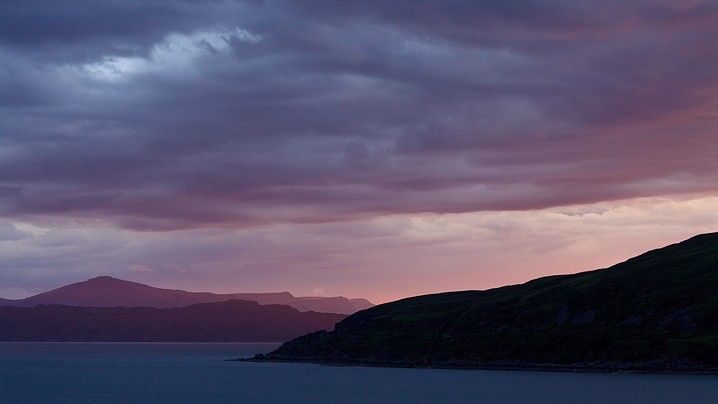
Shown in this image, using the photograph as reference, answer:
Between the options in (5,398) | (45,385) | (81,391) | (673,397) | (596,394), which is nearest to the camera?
(673,397)

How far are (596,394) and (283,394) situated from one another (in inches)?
2044

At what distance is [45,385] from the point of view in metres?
195

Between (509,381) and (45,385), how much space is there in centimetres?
9484

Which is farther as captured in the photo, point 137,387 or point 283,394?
point 137,387

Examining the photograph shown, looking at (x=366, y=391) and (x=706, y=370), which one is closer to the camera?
(x=366, y=391)

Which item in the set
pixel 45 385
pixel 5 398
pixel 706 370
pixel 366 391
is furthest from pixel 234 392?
pixel 706 370

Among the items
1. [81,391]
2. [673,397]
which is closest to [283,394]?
[81,391]

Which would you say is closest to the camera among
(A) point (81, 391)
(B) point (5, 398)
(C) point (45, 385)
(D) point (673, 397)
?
(D) point (673, 397)

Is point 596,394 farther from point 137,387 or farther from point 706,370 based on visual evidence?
point 137,387

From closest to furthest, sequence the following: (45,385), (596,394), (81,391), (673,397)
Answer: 1. (673,397)
2. (596,394)
3. (81,391)
4. (45,385)

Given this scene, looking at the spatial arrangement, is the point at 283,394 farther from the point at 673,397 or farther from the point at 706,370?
the point at 706,370

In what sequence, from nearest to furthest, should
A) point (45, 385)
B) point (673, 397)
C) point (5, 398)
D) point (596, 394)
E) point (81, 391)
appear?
point (673, 397), point (596, 394), point (5, 398), point (81, 391), point (45, 385)

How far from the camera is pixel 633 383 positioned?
161 m

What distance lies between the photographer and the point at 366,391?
532ft
